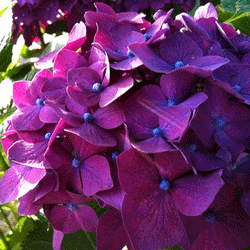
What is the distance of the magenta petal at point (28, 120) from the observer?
0.39 m

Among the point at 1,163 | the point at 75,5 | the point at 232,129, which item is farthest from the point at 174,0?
the point at 232,129

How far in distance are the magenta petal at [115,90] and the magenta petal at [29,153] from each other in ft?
0.26

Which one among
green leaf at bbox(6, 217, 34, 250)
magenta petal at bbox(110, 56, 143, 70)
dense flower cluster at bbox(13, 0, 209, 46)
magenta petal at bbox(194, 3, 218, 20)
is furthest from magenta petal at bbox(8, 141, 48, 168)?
dense flower cluster at bbox(13, 0, 209, 46)

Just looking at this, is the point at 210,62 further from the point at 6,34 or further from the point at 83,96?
the point at 6,34

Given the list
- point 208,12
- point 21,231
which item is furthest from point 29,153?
point 21,231

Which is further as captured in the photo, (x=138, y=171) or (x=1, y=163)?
(x=1, y=163)

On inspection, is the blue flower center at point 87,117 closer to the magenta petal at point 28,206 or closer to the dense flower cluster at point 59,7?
the magenta petal at point 28,206

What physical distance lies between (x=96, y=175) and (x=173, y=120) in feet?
0.29

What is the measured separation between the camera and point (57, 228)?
1.35 feet

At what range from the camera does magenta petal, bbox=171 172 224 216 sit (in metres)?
0.30

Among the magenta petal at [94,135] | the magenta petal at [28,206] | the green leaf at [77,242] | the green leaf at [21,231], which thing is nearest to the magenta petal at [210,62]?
the magenta petal at [94,135]

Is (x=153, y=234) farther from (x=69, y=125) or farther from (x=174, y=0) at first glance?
(x=174, y=0)

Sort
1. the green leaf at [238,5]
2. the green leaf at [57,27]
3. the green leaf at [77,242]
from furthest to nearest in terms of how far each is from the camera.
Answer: the green leaf at [57,27]
the green leaf at [238,5]
the green leaf at [77,242]

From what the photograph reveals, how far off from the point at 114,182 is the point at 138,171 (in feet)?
0.10
